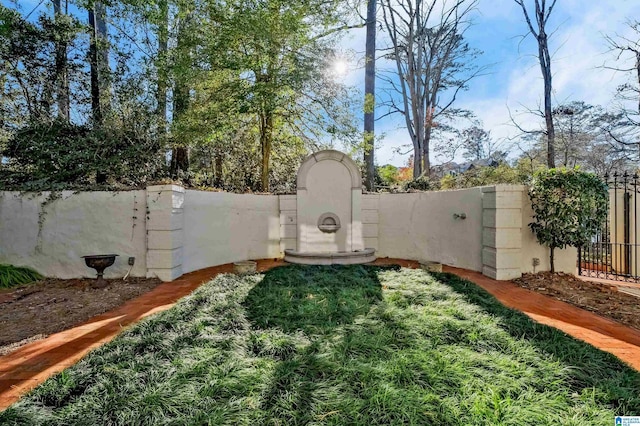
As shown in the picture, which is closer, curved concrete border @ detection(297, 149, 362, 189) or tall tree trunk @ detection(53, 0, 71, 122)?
tall tree trunk @ detection(53, 0, 71, 122)

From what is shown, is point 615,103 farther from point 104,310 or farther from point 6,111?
point 6,111

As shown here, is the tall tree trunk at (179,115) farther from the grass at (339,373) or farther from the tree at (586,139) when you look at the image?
the tree at (586,139)

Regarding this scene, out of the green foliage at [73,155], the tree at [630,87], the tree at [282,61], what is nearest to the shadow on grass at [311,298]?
the tree at [282,61]

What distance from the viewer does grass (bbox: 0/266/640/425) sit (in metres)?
1.79

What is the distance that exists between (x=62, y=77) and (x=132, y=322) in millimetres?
7480

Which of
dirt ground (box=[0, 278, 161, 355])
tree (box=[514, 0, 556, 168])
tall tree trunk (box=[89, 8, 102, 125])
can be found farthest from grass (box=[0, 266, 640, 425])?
tree (box=[514, 0, 556, 168])

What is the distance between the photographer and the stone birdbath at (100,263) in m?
4.96

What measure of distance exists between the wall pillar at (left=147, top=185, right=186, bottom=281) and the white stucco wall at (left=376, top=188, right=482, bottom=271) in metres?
5.08

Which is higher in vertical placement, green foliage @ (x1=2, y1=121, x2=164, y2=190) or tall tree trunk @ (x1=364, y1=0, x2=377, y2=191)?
tall tree trunk @ (x1=364, y1=0, x2=377, y2=191)

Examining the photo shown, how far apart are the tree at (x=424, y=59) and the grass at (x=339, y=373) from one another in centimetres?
889

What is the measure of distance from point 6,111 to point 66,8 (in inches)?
153

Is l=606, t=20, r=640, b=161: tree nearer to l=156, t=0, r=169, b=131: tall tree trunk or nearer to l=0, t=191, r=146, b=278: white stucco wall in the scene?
l=156, t=0, r=169, b=131: tall tree trunk

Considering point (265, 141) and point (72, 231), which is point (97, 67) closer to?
point (265, 141)

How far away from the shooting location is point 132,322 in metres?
3.38
